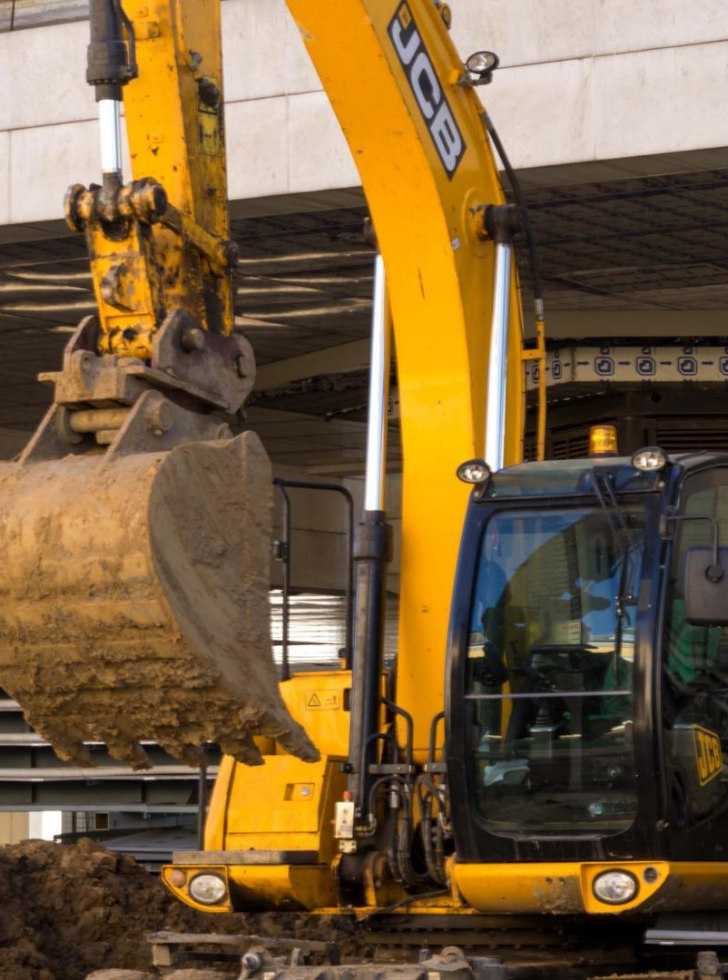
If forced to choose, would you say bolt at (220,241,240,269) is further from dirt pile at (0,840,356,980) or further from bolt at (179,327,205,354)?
dirt pile at (0,840,356,980)

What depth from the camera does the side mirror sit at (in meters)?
6.10

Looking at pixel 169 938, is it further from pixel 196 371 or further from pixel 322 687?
pixel 196 371

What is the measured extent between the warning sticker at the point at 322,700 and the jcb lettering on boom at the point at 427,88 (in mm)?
2350

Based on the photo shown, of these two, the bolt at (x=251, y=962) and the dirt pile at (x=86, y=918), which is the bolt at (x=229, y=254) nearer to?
the bolt at (x=251, y=962)

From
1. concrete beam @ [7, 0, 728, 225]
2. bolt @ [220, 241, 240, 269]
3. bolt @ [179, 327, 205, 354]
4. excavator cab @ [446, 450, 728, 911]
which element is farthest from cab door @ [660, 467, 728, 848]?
concrete beam @ [7, 0, 728, 225]

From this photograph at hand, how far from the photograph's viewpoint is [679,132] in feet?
36.3

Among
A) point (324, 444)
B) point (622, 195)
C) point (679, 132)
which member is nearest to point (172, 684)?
point (679, 132)

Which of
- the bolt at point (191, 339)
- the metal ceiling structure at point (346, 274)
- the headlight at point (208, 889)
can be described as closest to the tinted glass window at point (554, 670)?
the headlight at point (208, 889)

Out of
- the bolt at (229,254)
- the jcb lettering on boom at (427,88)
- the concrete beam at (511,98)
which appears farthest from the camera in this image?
the concrete beam at (511,98)

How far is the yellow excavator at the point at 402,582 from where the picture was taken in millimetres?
4918

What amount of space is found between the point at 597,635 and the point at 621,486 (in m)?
0.60

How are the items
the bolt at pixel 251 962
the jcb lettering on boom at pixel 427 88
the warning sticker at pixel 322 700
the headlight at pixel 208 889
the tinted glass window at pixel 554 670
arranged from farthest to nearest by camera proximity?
the warning sticker at pixel 322 700 → the headlight at pixel 208 889 → the jcb lettering on boom at pixel 427 88 → the tinted glass window at pixel 554 670 → the bolt at pixel 251 962

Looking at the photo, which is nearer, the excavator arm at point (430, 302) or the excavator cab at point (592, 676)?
Result: the excavator cab at point (592, 676)

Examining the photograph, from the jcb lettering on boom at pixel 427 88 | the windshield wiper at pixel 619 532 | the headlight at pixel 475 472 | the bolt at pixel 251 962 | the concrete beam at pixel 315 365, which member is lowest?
the bolt at pixel 251 962
